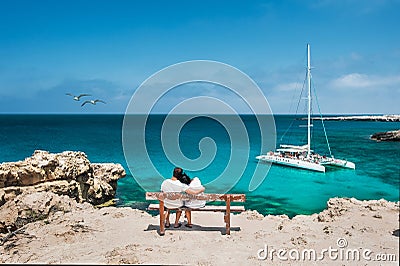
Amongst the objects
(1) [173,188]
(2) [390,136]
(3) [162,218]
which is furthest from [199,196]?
(2) [390,136]

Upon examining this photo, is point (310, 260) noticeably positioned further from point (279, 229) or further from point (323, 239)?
point (279, 229)

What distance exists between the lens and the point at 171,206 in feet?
24.3

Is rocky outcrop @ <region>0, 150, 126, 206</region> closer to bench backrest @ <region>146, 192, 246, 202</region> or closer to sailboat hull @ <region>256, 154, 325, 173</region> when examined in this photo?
bench backrest @ <region>146, 192, 246, 202</region>

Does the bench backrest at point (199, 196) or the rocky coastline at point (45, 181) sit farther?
the rocky coastline at point (45, 181)

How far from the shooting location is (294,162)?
31.4 metres

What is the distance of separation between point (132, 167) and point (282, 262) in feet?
81.7

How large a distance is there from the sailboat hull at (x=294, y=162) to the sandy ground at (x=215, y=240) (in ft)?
68.8

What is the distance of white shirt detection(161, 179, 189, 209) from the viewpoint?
23.7 feet

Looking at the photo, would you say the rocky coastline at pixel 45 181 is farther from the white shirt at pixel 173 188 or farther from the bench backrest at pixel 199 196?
the bench backrest at pixel 199 196

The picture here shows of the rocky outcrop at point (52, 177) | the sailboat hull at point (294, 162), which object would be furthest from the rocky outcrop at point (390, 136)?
the rocky outcrop at point (52, 177)

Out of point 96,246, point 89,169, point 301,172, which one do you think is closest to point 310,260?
point 96,246

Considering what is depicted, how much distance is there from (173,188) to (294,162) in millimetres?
26078

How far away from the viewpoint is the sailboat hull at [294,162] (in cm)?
2926

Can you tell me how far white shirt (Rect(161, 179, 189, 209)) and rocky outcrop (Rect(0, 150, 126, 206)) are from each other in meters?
7.36
